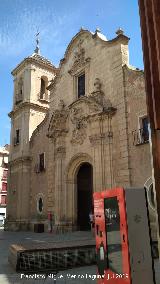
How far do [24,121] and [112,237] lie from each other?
2159cm

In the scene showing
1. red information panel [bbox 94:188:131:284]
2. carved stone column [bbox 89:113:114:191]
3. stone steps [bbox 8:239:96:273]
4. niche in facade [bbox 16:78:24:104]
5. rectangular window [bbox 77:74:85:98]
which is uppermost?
niche in facade [bbox 16:78:24:104]

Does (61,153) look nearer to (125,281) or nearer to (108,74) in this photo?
(108,74)

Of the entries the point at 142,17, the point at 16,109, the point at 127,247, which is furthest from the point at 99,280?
the point at 16,109

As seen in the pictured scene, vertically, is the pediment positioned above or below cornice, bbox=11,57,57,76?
below

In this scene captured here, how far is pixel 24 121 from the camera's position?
1008 inches

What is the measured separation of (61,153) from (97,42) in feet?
24.3

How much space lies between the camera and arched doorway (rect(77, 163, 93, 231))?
1904 centimetres

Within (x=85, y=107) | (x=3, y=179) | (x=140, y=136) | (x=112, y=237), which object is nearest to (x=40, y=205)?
(x=85, y=107)

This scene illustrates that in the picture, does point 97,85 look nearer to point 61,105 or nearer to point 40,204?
point 61,105

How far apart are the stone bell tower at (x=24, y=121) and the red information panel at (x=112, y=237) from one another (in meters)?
18.8

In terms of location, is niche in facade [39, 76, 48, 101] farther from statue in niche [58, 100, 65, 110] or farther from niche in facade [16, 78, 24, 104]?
statue in niche [58, 100, 65, 110]

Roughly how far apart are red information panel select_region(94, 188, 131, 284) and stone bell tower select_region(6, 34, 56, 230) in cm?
1875

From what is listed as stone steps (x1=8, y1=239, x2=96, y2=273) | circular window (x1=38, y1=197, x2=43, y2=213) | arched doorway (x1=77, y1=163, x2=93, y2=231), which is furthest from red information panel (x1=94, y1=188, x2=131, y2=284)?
Answer: circular window (x1=38, y1=197, x2=43, y2=213)

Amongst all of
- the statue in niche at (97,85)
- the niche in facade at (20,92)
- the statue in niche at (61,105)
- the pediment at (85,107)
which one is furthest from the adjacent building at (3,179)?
the statue in niche at (97,85)
